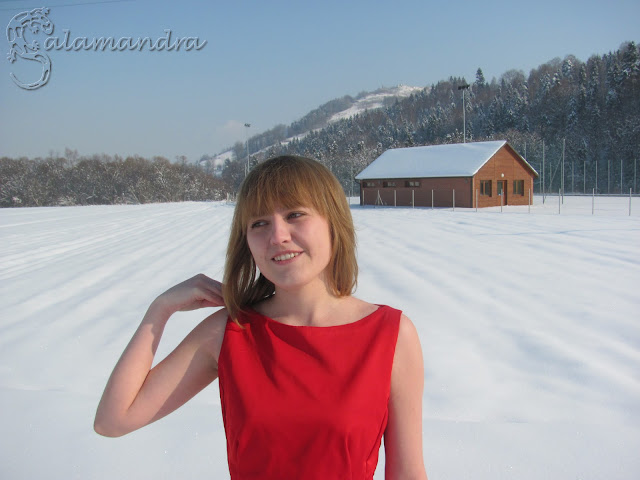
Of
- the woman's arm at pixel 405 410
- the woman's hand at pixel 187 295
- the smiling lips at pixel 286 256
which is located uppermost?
the smiling lips at pixel 286 256

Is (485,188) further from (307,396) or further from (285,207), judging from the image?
(307,396)

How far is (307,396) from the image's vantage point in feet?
3.49

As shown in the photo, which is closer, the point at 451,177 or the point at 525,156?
the point at 451,177

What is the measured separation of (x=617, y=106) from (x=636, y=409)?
70561 mm

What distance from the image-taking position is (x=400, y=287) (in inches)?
244

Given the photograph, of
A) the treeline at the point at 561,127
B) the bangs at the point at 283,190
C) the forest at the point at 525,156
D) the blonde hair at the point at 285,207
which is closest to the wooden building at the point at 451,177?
the treeline at the point at 561,127

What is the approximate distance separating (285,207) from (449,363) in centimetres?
299

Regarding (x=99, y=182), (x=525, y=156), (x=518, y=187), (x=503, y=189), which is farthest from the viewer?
(x=99, y=182)

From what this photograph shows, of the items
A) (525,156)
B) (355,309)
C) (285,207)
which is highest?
(525,156)

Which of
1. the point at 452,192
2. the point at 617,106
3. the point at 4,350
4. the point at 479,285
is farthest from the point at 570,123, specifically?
the point at 4,350

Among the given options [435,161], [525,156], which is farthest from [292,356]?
[525,156]

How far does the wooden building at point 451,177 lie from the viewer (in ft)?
88.6

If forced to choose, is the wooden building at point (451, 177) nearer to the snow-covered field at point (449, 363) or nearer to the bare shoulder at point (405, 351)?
the snow-covered field at point (449, 363)

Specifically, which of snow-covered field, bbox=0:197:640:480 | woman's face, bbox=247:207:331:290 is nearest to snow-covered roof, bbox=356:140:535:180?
snow-covered field, bbox=0:197:640:480
